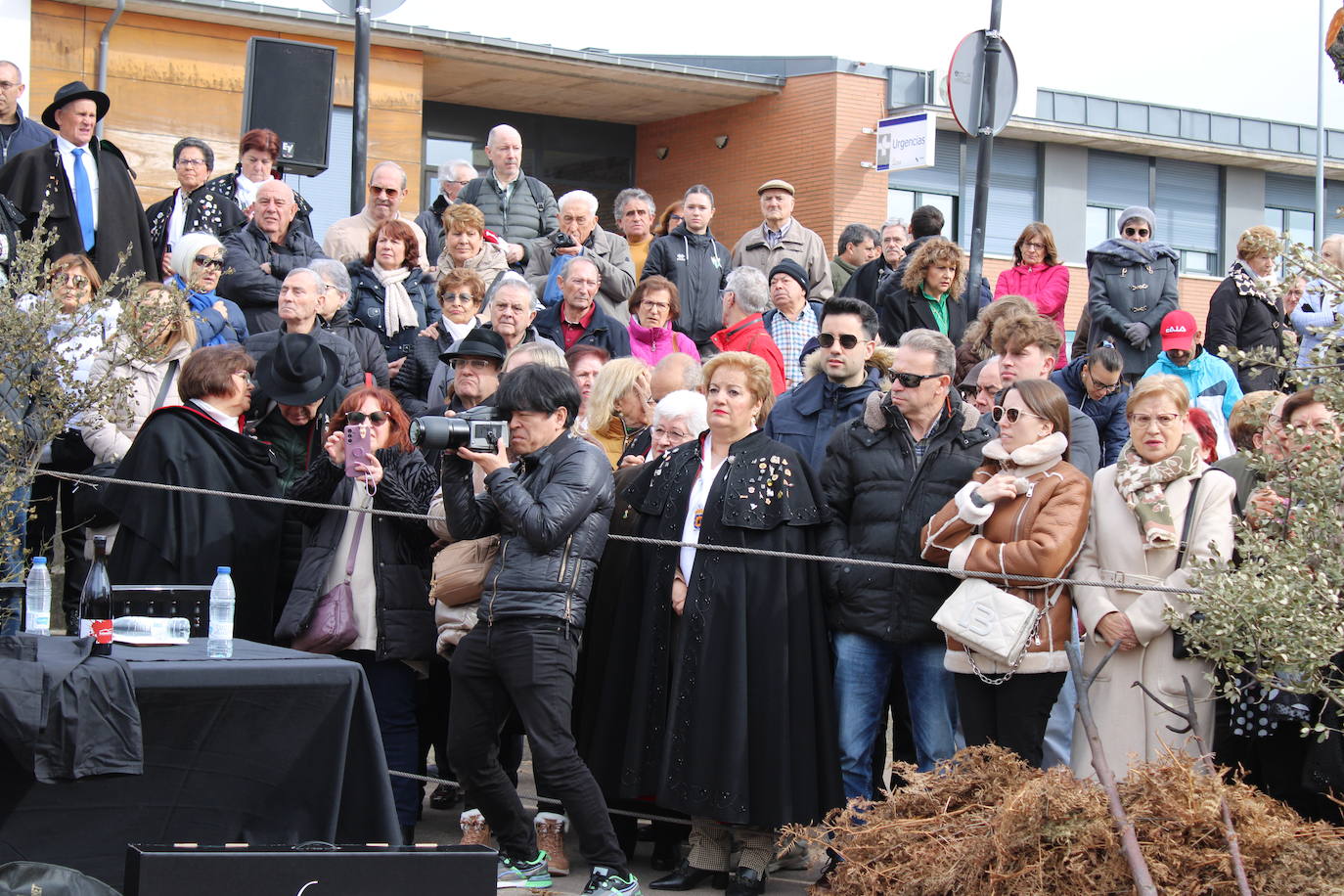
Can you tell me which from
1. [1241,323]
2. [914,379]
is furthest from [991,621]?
[1241,323]

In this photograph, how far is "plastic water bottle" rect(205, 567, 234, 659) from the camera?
192 inches

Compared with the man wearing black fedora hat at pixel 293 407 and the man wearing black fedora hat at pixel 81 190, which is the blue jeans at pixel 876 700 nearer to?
the man wearing black fedora hat at pixel 293 407

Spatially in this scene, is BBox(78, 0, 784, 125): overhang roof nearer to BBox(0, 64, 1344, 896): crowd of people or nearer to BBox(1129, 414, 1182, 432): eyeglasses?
BBox(0, 64, 1344, 896): crowd of people

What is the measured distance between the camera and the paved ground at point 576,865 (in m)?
5.69

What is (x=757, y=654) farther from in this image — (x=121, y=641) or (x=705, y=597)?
(x=121, y=641)

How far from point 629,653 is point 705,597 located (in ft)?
1.54

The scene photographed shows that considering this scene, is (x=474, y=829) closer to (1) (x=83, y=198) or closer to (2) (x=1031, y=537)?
(2) (x=1031, y=537)

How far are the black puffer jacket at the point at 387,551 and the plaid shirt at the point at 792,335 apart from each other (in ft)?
11.2

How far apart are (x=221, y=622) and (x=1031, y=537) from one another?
8.85 ft

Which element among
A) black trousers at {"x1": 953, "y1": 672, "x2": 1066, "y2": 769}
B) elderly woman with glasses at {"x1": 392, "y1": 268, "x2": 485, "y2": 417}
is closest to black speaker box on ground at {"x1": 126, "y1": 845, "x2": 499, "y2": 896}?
black trousers at {"x1": 953, "y1": 672, "x2": 1066, "y2": 769}

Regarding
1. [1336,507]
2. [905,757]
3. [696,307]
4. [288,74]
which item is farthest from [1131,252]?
[1336,507]

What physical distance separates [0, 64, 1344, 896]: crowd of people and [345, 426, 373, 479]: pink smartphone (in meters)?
0.01

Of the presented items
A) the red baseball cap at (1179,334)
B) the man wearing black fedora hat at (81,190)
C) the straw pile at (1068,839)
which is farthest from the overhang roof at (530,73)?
the straw pile at (1068,839)

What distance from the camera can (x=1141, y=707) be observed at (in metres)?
5.11
